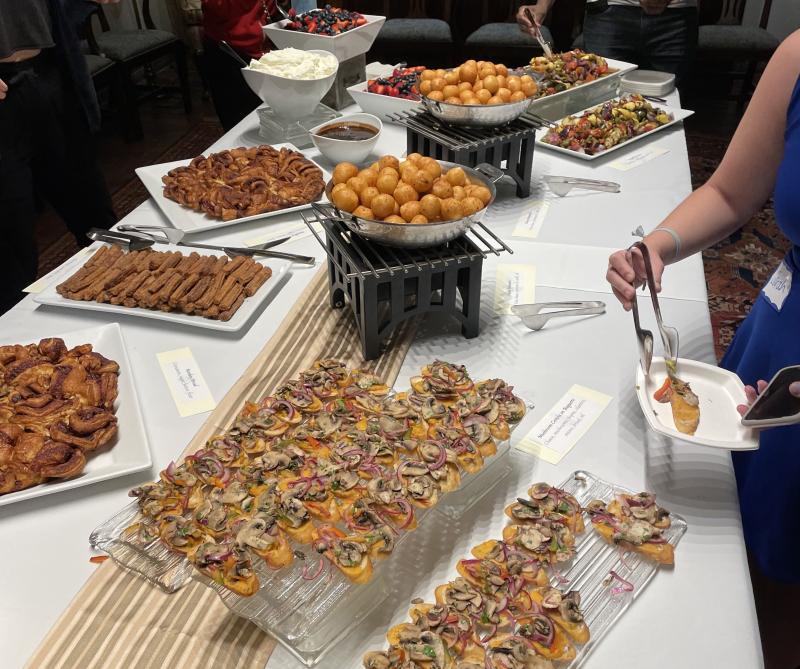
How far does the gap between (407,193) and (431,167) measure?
10 cm

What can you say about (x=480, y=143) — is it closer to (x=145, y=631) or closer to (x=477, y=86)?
(x=477, y=86)

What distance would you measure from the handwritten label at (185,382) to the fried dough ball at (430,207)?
1.62ft

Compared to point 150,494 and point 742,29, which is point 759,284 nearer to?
point 742,29

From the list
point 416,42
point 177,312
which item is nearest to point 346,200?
point 177,312

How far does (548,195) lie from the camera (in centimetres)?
184

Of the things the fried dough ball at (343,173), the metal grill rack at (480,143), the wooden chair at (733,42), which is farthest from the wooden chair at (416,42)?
the fried dough ball at (343,173)

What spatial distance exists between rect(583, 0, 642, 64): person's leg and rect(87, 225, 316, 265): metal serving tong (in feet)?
6.25

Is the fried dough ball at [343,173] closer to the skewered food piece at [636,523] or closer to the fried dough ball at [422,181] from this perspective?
the fried dough ball at [422,181]

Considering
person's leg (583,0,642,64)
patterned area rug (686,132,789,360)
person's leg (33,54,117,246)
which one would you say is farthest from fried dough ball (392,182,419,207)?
person's leg (583,0,642,64)

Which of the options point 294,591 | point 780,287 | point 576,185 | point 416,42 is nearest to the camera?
point 294,591

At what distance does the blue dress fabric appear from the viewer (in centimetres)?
106

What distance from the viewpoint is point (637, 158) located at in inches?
80.4

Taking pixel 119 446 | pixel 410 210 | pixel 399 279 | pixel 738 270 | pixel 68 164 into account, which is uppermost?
pixel 410 210

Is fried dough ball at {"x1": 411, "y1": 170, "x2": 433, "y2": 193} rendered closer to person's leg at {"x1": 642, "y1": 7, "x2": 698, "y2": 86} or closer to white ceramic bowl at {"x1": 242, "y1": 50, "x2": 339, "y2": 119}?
white ceramic bowl at {"x1": 242, "y1": 50, "x2": 339, "y2": 119}
